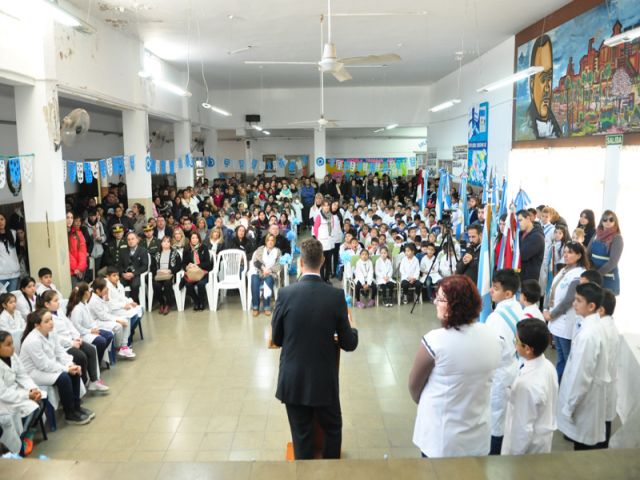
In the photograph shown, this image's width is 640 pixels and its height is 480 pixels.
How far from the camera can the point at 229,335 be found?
22.7 feet

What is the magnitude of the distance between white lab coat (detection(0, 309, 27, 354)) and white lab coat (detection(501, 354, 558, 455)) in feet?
14.5

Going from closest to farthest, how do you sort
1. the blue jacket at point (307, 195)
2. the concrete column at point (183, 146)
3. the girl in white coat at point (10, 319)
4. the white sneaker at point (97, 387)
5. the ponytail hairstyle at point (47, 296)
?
the girl in white coat at point (10, 319), the ponytail hairstyle at point (47, 296), the white sneaker at point (97, 387), the concrete column at point (183, 146), the blue jacket at point (307, 195)

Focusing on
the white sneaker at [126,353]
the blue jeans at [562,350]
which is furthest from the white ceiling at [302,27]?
the blue jeans at [562,350]

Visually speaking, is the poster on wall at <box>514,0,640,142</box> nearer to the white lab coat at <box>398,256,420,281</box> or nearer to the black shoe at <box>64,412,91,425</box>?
the white lab coat at <box>398,256,420,281</box>

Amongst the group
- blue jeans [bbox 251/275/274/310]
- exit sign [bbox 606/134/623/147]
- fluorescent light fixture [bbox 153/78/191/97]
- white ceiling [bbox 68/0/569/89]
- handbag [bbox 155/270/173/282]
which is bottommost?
blue jeans [bbox 251/275/274/310]

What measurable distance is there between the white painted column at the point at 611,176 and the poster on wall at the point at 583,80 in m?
0.29

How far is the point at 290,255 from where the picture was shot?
866cm

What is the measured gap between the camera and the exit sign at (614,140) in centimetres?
702

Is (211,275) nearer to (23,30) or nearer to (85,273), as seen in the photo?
(85,273)

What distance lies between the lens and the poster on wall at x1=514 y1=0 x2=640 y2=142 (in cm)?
684

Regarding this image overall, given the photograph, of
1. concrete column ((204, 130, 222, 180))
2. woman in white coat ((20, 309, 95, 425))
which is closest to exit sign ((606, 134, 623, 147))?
woman in white coat ((20, 309, 95, 425))

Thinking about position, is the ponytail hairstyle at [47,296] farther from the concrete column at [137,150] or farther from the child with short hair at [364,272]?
the concrete column at [137,150]

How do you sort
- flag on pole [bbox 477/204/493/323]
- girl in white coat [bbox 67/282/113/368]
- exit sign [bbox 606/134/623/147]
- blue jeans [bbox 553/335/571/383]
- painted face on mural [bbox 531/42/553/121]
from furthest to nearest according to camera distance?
painted face on mural [bbox 531/42/553/121] < exit sign [bbox 606/134/623/147] < flag on pole [bbox 477/204/493/323] < girl in white coat [bbox 67/282/113/368] < blue jeans [bbox 553/335/571/383]

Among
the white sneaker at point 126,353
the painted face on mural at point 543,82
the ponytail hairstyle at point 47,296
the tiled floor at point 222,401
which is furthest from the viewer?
the painted face on mural at point 543,82
